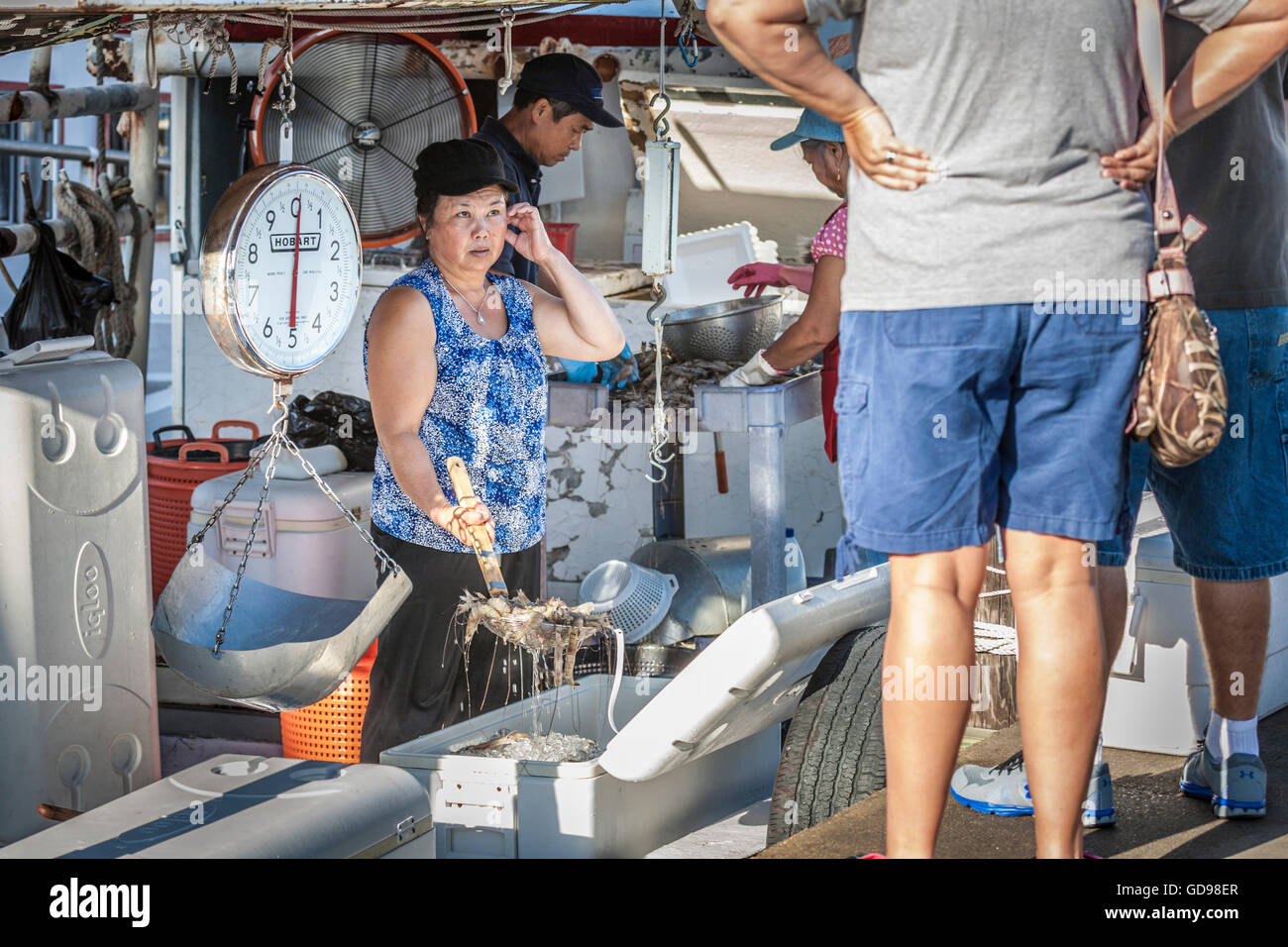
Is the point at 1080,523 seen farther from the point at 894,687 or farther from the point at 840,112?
the point at 840,112

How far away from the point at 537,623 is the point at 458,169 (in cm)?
109

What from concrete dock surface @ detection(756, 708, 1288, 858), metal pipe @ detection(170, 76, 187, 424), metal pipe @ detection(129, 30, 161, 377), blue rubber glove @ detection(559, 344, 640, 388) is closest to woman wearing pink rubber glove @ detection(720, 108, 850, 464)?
blue rubber glove @ detection(559, 344, 640, 388)

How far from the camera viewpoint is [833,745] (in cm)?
309

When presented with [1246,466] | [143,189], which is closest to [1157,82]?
[1246,466]

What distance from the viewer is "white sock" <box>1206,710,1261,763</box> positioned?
8.64ft

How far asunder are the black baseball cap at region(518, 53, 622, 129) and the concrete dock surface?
2.08 m

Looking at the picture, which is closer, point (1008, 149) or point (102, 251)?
point (1008, 149)

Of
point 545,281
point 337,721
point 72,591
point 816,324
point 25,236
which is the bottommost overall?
point 337,721

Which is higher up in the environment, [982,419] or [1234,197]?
[1234,197]

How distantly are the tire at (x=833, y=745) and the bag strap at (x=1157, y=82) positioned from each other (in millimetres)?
1324

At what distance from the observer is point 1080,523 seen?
2.07 meters

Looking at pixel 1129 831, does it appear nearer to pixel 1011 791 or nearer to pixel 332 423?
pixel 1011 791
